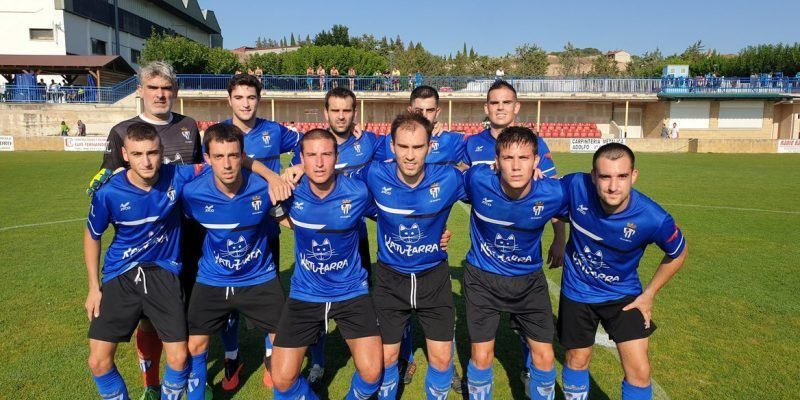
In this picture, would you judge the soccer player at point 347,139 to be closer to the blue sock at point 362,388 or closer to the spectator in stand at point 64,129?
the blue sock at point 362,388

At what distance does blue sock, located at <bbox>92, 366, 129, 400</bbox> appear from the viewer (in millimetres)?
3601

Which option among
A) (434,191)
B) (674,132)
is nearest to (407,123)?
(434,191)

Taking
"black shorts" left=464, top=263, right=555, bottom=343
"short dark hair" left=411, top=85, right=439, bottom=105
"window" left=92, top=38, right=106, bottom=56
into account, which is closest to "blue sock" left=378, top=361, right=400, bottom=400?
"black shorts" left=464, top=263, right=555, bottom=343

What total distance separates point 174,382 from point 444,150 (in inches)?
123

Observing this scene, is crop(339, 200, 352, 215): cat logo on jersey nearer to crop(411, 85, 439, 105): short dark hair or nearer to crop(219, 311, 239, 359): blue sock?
crop(219, 311, 239, 359): blue sock

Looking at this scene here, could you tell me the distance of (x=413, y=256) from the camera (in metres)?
3.94

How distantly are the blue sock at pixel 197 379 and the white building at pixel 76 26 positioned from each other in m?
45.3

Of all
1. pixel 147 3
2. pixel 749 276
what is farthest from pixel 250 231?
pixel 147 3

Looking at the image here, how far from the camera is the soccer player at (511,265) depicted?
3768 millimetres

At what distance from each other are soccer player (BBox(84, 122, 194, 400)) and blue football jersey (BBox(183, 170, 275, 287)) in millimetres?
197

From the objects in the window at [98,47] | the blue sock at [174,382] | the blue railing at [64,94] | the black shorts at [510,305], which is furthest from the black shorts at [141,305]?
the window at [98,47]

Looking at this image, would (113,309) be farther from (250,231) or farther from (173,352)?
(250,231)

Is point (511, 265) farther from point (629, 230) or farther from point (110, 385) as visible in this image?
point (110, 385)

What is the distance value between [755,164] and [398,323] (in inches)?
990
